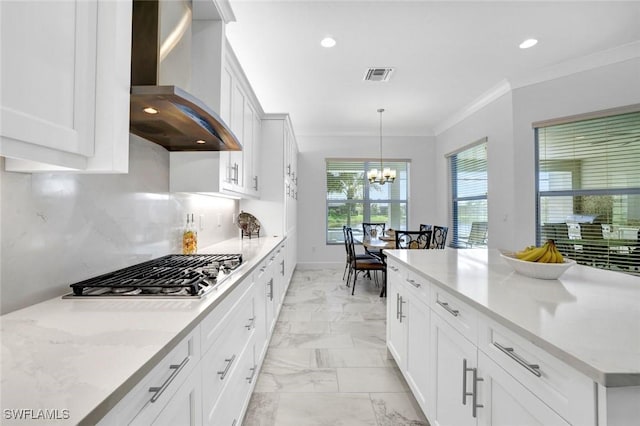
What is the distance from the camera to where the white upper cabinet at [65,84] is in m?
0.59

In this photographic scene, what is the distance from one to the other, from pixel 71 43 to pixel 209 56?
137 centimetres

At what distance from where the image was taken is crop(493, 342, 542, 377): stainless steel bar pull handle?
2.52 ft

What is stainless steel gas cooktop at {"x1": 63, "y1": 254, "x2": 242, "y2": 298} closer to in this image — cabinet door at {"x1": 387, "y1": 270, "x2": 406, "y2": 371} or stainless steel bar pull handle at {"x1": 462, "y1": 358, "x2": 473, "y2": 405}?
stainless steel bar pull handle at {"x1": 462, "y1": 358, "x2": 473, "y2": 405}

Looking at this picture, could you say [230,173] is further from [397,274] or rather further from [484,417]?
[484,417]

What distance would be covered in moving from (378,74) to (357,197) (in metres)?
3.05

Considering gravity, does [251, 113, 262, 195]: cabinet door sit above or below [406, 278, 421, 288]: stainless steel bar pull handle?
above

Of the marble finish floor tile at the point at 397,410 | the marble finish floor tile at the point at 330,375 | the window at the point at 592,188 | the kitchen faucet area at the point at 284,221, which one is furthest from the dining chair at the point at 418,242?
the marble finish floor tile at the point at 397,410

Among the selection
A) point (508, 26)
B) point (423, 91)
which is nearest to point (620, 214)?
point (508, 26)

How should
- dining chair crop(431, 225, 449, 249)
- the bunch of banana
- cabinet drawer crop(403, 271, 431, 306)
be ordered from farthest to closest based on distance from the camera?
dining chair crop(431, 225, 449, 249)
cabinet drawer crop(403, 271, 431, 306)
the bunch of banana

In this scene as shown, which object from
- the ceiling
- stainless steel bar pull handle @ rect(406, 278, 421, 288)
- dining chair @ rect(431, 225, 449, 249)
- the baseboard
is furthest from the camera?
the baseboard

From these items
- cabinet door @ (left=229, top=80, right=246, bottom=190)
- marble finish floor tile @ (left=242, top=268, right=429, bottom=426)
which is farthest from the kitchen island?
cabinet door @ (left=229, top=80, right=246, bottom=190)

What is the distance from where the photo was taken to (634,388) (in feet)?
1.92

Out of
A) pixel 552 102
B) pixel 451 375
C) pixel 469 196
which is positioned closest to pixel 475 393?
pixel 451 375

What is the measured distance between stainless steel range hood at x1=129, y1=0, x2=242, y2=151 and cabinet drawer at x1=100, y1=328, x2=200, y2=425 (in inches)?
34.2
